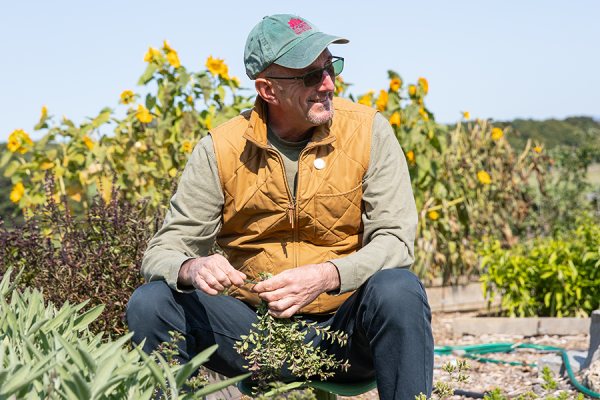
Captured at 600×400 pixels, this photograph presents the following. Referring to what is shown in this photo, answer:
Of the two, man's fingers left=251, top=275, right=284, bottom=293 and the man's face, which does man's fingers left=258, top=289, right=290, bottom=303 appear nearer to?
man's fingers left=251, top=275, right=284, bottom=293

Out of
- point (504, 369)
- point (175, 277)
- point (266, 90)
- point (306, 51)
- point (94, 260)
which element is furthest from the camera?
point (504, 369)

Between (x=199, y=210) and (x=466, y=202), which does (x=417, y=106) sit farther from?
(x=199, y=210)

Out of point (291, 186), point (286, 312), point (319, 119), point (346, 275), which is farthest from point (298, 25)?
point (286, 312)

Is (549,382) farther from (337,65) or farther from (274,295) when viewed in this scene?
(337,65)

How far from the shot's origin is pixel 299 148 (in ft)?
6.54

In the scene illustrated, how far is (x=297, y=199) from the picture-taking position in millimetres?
1864

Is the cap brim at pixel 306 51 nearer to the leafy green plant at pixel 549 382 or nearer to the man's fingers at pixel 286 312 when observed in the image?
the man's fingers at pixel 286 312

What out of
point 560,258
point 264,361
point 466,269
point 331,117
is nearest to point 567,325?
point 560,258

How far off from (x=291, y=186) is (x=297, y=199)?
77mm

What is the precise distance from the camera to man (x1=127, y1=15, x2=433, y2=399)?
1.71 metres

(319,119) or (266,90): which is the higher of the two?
(266,90)

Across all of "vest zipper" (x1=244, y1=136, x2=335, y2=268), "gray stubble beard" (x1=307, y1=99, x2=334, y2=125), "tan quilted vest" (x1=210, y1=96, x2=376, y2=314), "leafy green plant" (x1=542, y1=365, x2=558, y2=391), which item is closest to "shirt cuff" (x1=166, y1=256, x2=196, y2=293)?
"tan quilted vest" (x1=210, y1=96, x2=376, y2=314)

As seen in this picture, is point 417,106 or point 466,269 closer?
point 417,106

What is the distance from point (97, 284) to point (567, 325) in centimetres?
272
